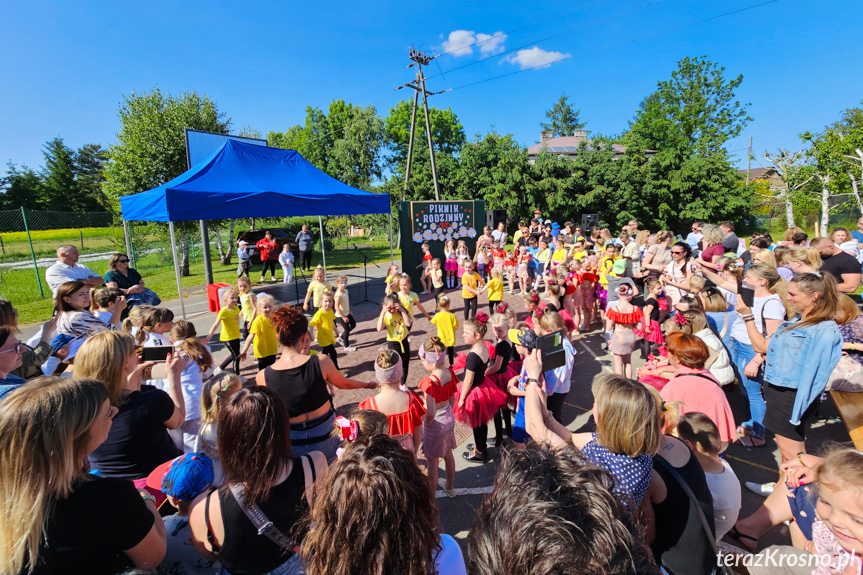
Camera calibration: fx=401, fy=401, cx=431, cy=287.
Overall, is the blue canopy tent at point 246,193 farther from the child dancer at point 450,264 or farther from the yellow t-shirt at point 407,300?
the yellow t-shirt at point 407,300

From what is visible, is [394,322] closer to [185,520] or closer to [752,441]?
[185,520]

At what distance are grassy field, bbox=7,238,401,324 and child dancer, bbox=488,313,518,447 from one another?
1101 cm

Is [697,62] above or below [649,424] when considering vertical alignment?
above

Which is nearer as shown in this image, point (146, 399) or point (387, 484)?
point (387, 484)

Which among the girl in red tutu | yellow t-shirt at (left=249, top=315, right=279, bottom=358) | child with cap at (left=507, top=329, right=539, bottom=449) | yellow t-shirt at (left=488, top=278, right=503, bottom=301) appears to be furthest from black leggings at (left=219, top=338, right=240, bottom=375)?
yellow t-shirt at (left=488, top=278, right=503, bottom=301)

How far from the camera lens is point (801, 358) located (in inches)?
117

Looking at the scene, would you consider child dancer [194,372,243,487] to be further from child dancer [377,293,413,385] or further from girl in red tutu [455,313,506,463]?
child dancer [377,293,413,385]

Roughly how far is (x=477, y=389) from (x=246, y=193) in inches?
249

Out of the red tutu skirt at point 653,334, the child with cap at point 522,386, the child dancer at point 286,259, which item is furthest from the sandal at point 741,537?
the child dancer at point 286,259

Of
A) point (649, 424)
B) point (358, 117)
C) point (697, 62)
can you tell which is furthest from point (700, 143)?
point (649, 424)

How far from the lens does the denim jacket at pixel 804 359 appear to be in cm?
288

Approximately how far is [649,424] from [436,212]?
11362mm

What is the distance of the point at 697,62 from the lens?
119 ft

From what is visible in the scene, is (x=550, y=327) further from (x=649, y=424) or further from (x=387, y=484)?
(x=387, y=484)
